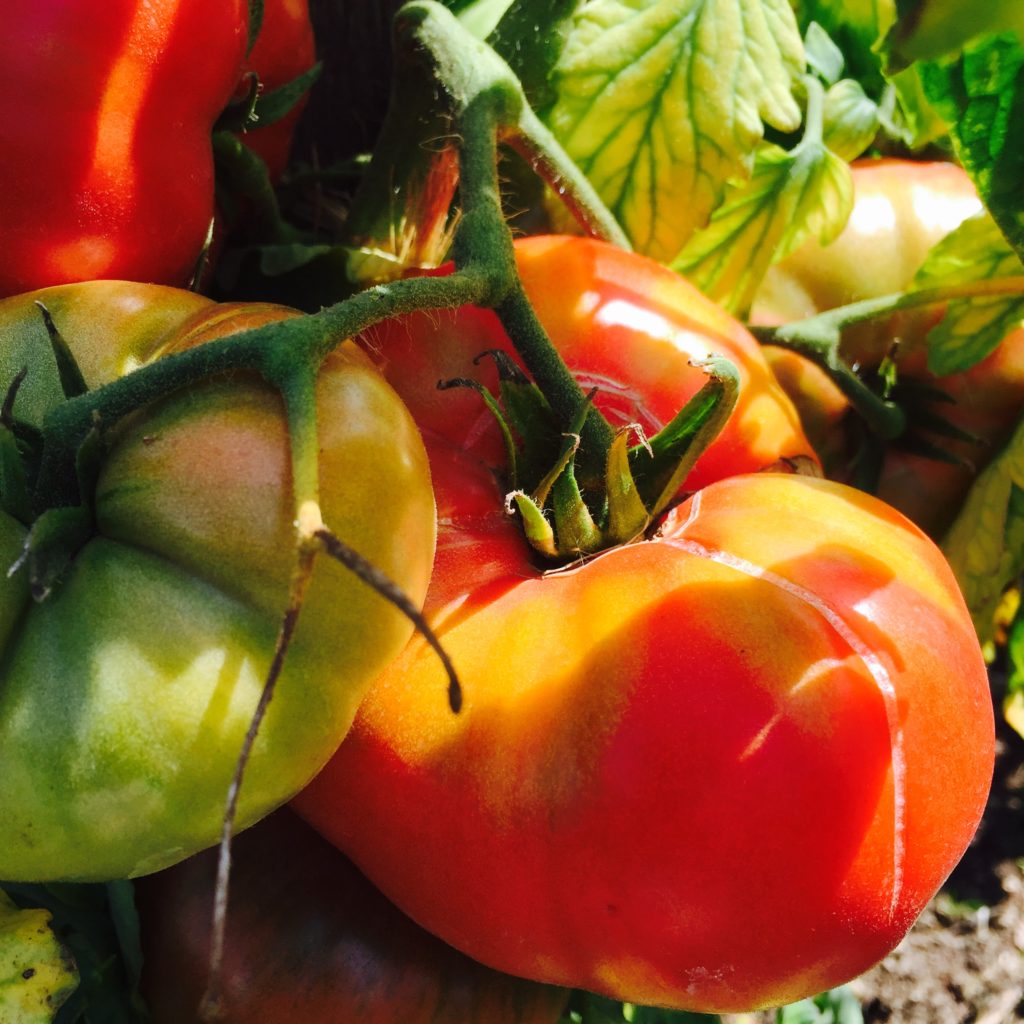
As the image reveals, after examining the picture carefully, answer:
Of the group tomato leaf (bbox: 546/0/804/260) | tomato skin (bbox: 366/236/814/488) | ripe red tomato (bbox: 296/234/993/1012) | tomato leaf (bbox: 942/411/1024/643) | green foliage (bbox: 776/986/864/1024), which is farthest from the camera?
green foliage (bbox: 776/986/864/1024)

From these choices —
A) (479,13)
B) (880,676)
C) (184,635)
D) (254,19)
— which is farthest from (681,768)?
(479,13)

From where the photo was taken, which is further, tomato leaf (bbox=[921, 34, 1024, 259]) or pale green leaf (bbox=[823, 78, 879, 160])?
pale green leaf (bbox=[823, 78, 879, 160])

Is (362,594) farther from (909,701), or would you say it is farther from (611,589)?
(909,701)

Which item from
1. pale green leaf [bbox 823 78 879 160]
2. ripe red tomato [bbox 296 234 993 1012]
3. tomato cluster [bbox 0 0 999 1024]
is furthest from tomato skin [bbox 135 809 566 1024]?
pale green leaf [bbox 823 78 879 160]

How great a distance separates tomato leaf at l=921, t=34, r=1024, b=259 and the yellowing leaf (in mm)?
669

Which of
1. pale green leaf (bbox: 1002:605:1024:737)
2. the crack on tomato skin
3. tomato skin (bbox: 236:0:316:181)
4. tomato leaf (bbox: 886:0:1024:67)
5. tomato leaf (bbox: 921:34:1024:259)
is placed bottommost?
pale green leaf (bbox: 1002:605:1024:737)

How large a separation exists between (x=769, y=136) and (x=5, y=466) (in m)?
0.77

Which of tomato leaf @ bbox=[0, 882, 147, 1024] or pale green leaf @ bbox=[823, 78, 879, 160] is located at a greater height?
pale green leaf @ bbox=[823, 78, 879, 160]

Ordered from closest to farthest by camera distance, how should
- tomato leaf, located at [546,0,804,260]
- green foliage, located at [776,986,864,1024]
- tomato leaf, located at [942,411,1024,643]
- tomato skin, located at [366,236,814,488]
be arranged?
tomato skin, located at [366,236,814,488]
tomato leaf, located at [546,0,804,260]
tomato leaf, located at [942,411,1024,643]
green foliage, located at [776,986,864,1024]

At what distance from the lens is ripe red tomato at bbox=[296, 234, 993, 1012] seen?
0.54 m

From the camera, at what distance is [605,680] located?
55 centimetres

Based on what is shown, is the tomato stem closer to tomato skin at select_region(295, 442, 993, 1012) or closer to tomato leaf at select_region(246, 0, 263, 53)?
tomato skin at select_region(295, 442, 993, 1012)

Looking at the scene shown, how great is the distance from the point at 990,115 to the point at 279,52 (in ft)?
1.49

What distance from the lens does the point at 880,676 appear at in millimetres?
556
